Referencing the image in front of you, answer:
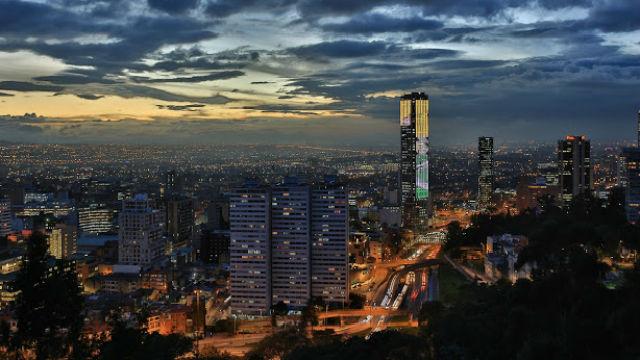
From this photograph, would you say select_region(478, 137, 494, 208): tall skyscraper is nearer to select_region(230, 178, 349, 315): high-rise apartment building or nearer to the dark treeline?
select_region(230, 178, 349, 315): high-rise apartment building

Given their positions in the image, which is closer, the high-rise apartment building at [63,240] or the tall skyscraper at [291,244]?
the tall skyscraper at [291,244]

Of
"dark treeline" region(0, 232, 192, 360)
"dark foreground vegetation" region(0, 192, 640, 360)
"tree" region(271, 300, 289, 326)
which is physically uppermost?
"dark treeline" region(0, 232, 192, 360)

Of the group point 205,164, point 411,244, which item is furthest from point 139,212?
point 205,164

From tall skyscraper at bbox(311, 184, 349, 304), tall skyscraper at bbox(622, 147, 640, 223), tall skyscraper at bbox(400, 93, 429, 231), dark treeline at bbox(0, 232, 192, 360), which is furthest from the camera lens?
tall skyscraper at bbox(400, 93, 429, 231)

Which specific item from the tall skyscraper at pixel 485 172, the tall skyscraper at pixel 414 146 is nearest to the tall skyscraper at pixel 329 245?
the tall skyscraper at pixel 414 146

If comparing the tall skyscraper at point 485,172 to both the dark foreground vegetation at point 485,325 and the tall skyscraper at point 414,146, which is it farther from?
the dark foreground vegetation at point 485,325

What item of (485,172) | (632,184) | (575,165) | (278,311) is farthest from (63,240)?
(485,172)

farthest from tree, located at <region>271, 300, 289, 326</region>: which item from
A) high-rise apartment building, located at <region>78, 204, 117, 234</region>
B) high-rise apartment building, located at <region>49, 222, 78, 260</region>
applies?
high-rise apartment building, located at <region>78, 204, 117, 234</region>
